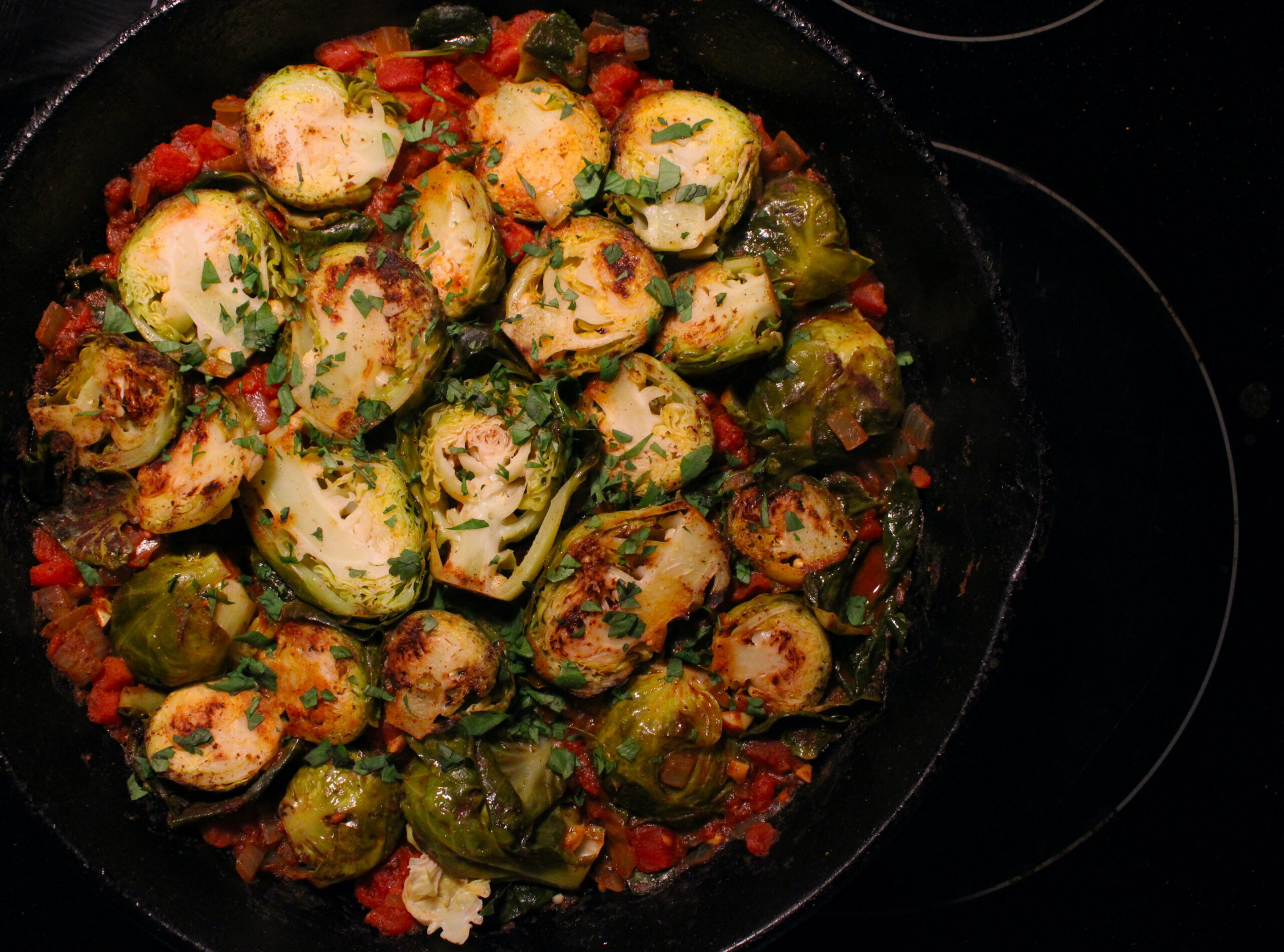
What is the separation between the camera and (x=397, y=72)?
9.33 feet

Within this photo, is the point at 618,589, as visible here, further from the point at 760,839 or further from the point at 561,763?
the point at 760,839

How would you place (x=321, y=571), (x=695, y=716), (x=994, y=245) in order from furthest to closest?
1. (x=994, y=245)
2. (x=695, y=716)
3. (x=321, y=571)

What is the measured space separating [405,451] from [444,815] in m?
1.17

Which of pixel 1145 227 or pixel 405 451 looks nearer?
pixel 405 451

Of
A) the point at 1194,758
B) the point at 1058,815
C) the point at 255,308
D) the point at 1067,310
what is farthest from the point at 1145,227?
the point at 255,308

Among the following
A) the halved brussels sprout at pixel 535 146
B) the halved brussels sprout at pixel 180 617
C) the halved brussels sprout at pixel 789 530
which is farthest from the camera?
the halved brussels sprout at pixel 789 530

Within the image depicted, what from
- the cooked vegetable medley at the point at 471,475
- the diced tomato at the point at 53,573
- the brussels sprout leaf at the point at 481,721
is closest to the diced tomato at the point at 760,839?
the cooked vegetable medley at the point at 471,475

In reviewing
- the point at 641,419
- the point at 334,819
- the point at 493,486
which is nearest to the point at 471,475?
the point at 493,486

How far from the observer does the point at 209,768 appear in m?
2.68

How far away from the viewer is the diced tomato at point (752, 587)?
2953 millimetres

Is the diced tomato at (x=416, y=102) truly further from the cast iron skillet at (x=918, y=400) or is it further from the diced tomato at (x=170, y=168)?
the diced tomato at (x=170, y=168)

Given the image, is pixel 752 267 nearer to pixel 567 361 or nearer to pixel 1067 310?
pixel 567 361

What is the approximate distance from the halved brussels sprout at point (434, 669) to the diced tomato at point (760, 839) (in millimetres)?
1004

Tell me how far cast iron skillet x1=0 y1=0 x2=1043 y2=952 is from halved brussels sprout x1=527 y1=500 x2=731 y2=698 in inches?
31.6
